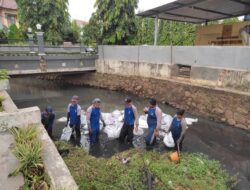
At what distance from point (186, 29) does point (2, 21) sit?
30660mm

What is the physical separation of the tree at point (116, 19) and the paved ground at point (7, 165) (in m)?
15.2

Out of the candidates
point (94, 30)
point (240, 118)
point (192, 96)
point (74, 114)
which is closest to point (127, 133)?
point (74, 114)

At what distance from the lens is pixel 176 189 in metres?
4.20

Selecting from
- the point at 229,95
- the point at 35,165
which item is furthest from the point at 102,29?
the point at 35,165

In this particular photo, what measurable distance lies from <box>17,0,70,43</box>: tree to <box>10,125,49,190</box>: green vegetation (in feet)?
70.7

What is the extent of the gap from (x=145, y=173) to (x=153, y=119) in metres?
1.97

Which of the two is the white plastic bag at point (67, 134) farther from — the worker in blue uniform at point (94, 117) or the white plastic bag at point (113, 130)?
the white plastic bag at point (113, 130)

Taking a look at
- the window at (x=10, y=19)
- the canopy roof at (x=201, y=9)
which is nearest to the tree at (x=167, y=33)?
the canopy roof at (x=201, y=9)

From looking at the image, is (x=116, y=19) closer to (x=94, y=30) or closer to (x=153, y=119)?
(x=94, y=30)

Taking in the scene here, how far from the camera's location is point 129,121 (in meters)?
6.55

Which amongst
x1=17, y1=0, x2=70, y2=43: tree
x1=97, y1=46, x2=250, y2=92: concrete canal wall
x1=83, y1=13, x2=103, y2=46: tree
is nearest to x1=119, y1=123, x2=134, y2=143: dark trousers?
x1=97, y1=46, x2=250, y2=92: concrete canal wall

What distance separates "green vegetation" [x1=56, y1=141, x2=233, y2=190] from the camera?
14.0 feet

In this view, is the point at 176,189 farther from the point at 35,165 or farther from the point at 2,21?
the point at 2,21

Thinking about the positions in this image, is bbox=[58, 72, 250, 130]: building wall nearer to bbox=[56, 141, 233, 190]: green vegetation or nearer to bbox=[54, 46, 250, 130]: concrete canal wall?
bbox=[54, 46, 250, 130]: concrete canal wall
